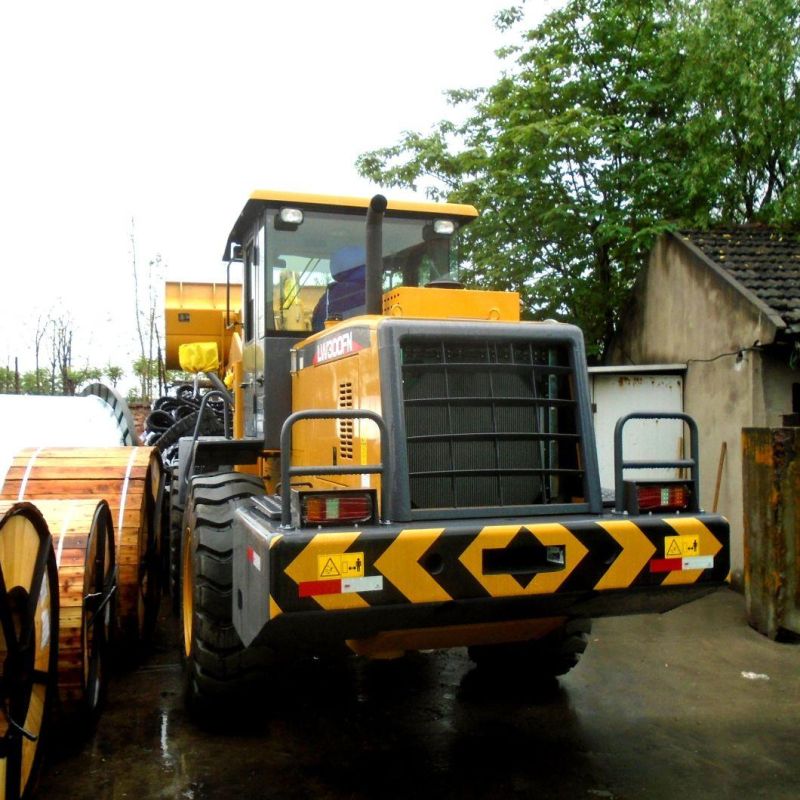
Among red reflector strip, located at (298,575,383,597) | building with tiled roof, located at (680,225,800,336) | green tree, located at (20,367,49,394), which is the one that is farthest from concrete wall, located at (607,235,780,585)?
green tree, located at (20,367,49,394)

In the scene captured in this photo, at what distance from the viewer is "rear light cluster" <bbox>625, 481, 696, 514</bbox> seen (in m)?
3.94

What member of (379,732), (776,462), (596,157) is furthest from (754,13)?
(379,732)

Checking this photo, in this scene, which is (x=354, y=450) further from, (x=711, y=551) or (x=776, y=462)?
(x=776, y=462)

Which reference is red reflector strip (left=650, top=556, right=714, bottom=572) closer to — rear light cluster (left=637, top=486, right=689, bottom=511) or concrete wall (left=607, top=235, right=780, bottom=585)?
rear light cluster (left=637, top=486, right=689, bottom=511)

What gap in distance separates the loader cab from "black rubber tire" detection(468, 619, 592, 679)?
6.34 ft

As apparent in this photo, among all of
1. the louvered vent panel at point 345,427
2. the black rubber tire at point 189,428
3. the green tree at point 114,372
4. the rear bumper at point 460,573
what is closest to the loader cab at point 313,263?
the louvered vent panel at point 345,427

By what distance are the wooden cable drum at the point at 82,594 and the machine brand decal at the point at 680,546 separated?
269 centimetres

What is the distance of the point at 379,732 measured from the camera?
14.8ft

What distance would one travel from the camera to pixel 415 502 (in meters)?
3.90

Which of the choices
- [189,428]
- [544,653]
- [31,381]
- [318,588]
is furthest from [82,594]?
[31,381]

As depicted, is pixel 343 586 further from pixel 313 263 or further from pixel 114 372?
pixel 114 372

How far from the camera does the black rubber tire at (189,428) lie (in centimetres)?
888

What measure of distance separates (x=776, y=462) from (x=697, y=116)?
6.70m

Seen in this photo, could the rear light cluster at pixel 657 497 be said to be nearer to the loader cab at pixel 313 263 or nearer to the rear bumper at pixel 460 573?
the rear bumper at pixel 460 573
